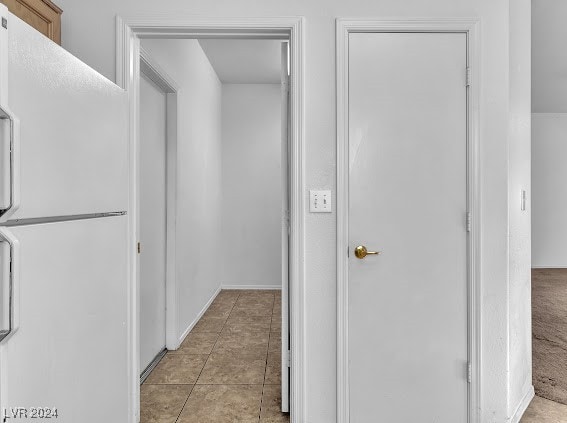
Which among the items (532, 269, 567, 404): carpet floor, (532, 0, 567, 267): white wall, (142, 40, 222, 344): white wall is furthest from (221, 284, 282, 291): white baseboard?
(532, 0, 567, 267): white wall

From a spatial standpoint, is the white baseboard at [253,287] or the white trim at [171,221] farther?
the white baseboard at [253,287]

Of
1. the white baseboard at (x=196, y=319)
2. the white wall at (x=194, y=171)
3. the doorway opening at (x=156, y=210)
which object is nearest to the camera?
the doorway opening at (x=156, y=210)

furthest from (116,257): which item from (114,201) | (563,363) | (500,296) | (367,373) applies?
(563,363)

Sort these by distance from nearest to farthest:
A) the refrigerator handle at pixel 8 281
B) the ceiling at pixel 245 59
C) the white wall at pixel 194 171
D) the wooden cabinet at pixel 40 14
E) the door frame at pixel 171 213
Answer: the refrigerator handle at pixel 8 281
the wooden cabinet at pixel 40 14
the door frame at pixel 171 213
the white wall at pixel 194 171
the ceiling at pixel 245 59

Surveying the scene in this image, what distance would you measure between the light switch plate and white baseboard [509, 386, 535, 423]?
1.42m

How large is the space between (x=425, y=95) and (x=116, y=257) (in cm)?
157

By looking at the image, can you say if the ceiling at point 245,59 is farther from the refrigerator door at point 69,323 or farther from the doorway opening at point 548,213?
the refrigerator door at point 69,323

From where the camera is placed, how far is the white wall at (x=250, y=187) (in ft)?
16.5

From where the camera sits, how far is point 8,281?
87cm

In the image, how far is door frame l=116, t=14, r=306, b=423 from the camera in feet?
6.03

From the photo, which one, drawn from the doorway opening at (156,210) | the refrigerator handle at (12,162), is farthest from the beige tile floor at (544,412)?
the refrigerator handle at (12,162)

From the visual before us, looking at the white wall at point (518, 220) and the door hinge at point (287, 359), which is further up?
the white wall at point (518, 220)

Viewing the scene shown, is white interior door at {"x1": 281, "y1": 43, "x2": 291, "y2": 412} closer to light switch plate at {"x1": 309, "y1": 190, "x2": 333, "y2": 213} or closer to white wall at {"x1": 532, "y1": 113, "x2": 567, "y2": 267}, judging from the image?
light switch plate at {"x1": 309, "y1": 190, "x2": 333, "y2": 213}

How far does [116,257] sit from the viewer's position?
146cm
